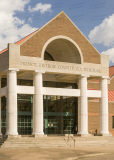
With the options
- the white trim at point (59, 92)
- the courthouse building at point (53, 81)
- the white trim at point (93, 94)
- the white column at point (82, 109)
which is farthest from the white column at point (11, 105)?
the white trim at point (93, 94)

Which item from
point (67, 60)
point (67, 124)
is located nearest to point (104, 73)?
point (67, 60)

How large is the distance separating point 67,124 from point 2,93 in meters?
12.4

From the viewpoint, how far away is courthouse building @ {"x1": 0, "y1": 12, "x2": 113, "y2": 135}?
136 feet

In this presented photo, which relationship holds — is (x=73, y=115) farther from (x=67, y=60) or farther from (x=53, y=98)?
(x=67, y=60)

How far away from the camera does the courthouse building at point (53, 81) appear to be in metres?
41.3

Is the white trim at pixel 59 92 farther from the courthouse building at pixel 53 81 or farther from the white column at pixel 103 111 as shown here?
the white column at pixel 103 111

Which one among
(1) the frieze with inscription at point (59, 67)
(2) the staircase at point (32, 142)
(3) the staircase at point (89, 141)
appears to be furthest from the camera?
(1) the frieze with inscription at point (59, 67)

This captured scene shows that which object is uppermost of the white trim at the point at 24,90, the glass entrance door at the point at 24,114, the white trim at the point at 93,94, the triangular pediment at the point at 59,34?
the triangular pediment at the point at 59,34

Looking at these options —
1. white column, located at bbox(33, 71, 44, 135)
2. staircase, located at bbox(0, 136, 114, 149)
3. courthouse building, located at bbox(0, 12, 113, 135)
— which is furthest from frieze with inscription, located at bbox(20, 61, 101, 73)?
staircase, located at bbox(0, 136, 114, 149)

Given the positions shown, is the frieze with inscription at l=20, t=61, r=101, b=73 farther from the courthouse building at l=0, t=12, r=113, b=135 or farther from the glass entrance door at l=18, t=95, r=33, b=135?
the glass entrance door at l=18, t=95, r=33, b=135

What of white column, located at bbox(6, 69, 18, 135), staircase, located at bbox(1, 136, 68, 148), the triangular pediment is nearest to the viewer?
staircase, located at bbox(1, 136, 68, 148)

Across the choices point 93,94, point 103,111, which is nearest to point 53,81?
point 93,94

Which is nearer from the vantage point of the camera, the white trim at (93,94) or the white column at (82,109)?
the white column at (82,109)

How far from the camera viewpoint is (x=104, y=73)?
47.6 meters
